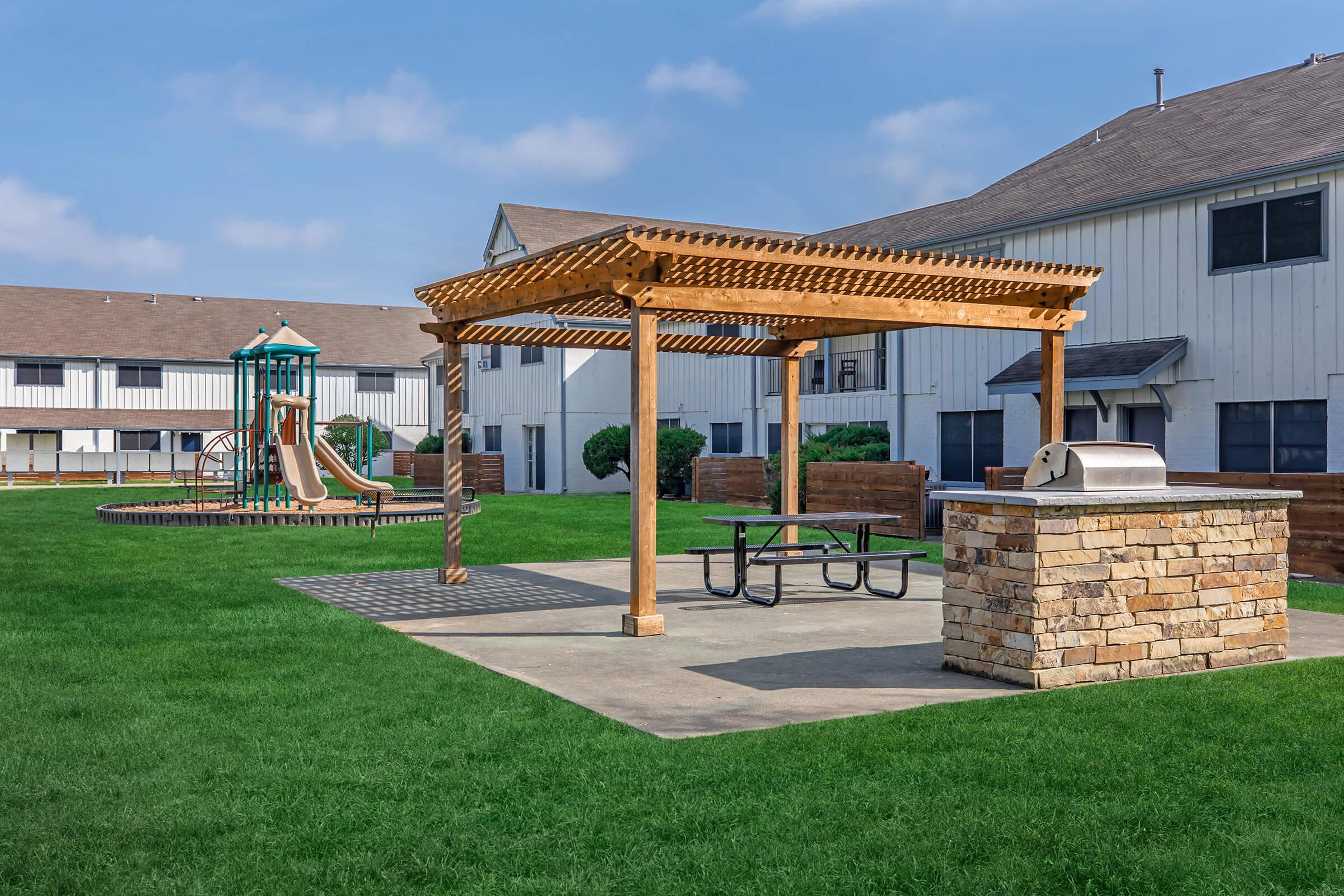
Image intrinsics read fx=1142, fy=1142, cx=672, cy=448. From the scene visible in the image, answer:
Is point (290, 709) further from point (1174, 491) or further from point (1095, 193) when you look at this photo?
point (1095, 193)

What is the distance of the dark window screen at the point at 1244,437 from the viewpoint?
16312mm

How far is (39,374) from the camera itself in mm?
44625

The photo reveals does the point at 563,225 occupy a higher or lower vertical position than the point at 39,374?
higher

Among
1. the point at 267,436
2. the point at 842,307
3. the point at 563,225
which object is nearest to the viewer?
the point at 842,307

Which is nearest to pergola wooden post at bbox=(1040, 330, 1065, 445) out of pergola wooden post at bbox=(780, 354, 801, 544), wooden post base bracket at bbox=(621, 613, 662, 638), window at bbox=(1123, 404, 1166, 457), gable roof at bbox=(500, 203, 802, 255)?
pergola wooden post at bbox=(780, 354, 801, 544)

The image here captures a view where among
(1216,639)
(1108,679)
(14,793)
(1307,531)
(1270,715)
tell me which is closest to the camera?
(14,793)

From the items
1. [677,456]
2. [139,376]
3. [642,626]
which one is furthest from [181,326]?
[642,626]

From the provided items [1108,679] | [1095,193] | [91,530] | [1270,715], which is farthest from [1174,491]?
[91,530]

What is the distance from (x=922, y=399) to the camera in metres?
22.9

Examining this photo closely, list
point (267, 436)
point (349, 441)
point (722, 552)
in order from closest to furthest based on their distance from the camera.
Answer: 1. point (722, 552)
2. point (267, 436)
3. point (349, 441)

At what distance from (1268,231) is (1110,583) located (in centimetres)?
1097

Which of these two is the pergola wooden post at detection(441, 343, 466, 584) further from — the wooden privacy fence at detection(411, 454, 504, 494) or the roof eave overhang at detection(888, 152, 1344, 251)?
the wooden privacy fence at detection(411, 454, 504, 494)

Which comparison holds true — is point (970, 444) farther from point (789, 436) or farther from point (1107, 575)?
point (1107, 575)

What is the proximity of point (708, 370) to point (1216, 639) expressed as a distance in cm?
2486
